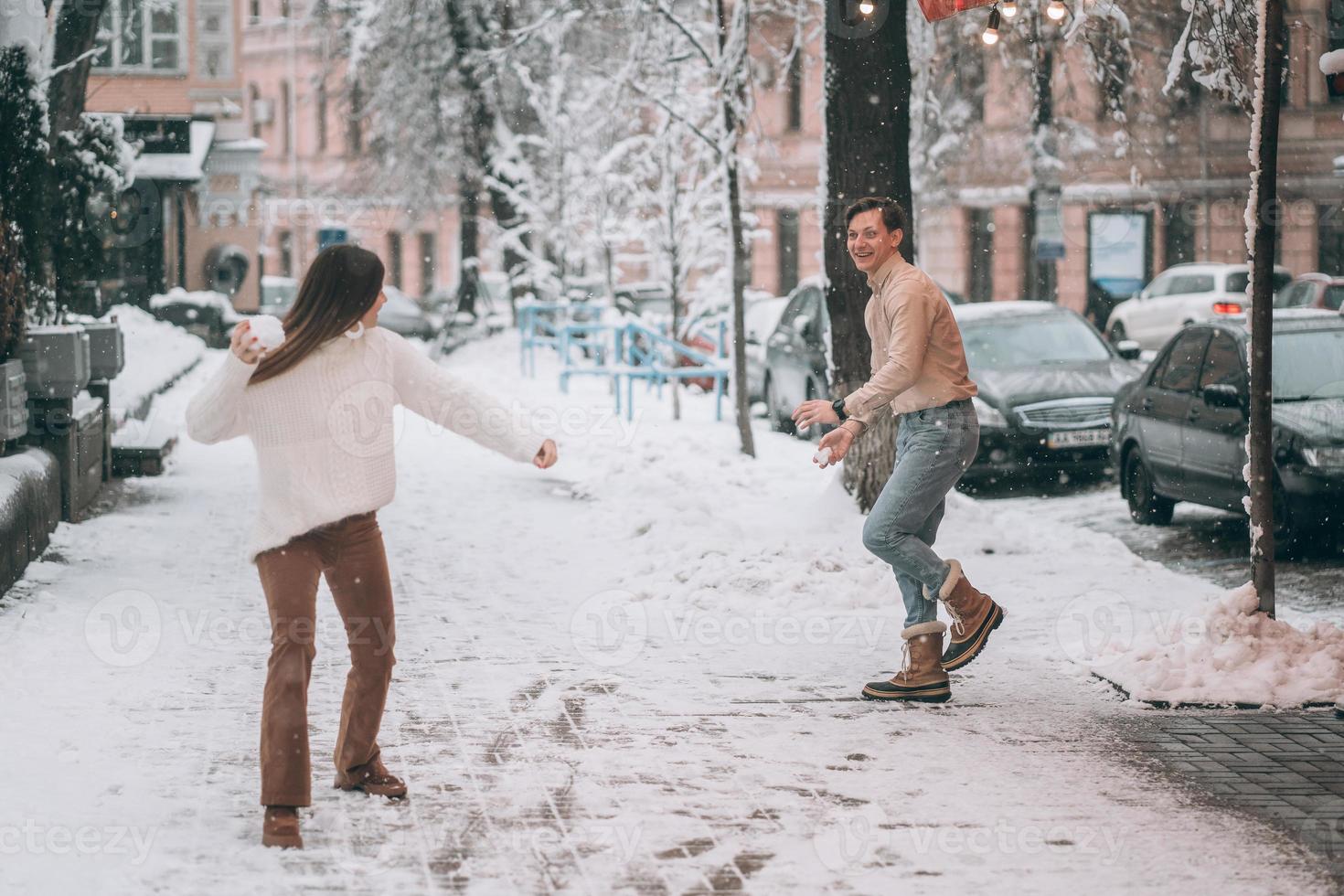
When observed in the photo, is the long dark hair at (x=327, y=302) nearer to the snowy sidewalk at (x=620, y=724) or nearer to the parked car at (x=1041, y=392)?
the snowy sidewalk at (x=620, y=724)

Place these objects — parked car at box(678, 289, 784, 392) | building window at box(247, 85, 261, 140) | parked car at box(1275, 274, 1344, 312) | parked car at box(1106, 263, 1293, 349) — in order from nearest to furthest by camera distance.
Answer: parked car at box(678, 289, 784, 392) < parked car at box(1275, 274, 1344, 312) < parked car at box(1106, 263, 1293, 349) < building window at box(247, 85, 261, 140)

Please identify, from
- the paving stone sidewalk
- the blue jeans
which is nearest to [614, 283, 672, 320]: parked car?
the blue jeans

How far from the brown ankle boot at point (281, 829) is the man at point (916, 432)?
8.75 feet

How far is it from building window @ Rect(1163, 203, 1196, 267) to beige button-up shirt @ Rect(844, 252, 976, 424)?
38.6 metres

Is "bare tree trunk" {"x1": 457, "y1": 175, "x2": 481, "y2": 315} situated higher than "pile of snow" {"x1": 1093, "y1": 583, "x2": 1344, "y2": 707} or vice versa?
"bare tree trunk" {"x1": 457, "y1": 175, "x2": 481, "y2": 315}

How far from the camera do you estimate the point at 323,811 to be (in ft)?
18.9

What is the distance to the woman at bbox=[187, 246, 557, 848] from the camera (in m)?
5.44

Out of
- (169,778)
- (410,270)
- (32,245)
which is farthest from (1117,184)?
(169,778)

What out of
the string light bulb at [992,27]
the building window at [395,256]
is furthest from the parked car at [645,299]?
the building window at [395,256]

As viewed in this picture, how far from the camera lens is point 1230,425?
1204cm

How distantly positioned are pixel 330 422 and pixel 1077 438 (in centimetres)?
1081

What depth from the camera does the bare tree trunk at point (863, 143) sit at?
37.0 ft

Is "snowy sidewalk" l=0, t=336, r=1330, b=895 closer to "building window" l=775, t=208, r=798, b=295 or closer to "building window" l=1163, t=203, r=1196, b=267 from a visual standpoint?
"building window" l=1163, t=203, r=1196, b=267

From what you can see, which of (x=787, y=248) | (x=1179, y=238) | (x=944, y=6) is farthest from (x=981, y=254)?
(x=944, y=6)
